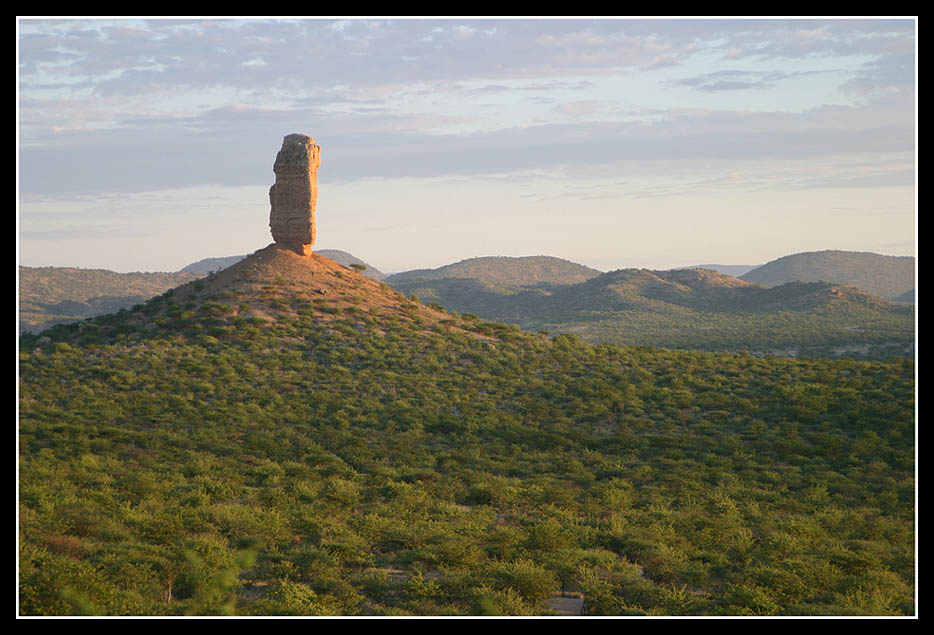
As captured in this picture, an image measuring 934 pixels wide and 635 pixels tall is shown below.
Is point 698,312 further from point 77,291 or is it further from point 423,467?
point 423,467

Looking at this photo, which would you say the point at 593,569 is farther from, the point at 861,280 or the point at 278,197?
the point at 861,280

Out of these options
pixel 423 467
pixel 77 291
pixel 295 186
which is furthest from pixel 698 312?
pixel 423 467

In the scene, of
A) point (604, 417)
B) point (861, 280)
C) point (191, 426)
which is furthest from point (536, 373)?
point (861, 280)

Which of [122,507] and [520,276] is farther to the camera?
[520,276]

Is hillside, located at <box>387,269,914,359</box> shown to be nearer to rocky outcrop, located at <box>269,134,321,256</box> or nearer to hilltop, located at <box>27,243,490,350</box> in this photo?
hilltop, located at <box>27,243,490,350</box>

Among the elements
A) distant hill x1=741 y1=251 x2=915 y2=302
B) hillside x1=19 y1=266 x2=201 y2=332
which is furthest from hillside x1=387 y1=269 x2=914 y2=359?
distant hill x1=741 y1=251 x2=915 y2=302

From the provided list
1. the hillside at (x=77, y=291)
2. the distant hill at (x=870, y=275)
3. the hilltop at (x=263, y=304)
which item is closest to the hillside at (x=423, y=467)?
the hilltop at (x=263, y=304)
